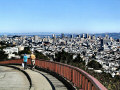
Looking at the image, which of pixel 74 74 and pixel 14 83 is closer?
pixel 74 74

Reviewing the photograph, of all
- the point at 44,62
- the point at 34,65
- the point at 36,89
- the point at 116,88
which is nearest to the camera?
the point at 116,88

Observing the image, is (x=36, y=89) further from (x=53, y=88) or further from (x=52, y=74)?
(x=52, y=74)

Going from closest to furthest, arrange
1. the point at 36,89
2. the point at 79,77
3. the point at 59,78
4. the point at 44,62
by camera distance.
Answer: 1. the point at 79,77
2. the point at 36,89
3. the point at 59,78
4. the point at 44,62

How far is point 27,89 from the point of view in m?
11.4

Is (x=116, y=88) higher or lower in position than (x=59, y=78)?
higher

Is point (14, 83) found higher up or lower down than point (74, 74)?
lower down

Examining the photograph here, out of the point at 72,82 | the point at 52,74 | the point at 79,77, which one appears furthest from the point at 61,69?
the point at 79,77

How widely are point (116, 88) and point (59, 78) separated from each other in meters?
6.62

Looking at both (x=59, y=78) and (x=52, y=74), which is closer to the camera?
(x=59, y=78)

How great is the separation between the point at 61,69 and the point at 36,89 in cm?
360

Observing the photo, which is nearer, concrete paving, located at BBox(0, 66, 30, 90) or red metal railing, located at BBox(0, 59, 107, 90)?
red metal railing, located at BBox(0, 59, 107, 90)

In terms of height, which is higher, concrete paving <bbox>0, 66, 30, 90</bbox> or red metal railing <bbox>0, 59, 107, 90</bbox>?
red metal railing <bbox>0, 59, 107, 90</bbox>

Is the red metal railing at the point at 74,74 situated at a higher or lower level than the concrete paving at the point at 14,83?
higher

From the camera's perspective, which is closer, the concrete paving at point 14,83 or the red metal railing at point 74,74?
the red metal railing at point 74,74
